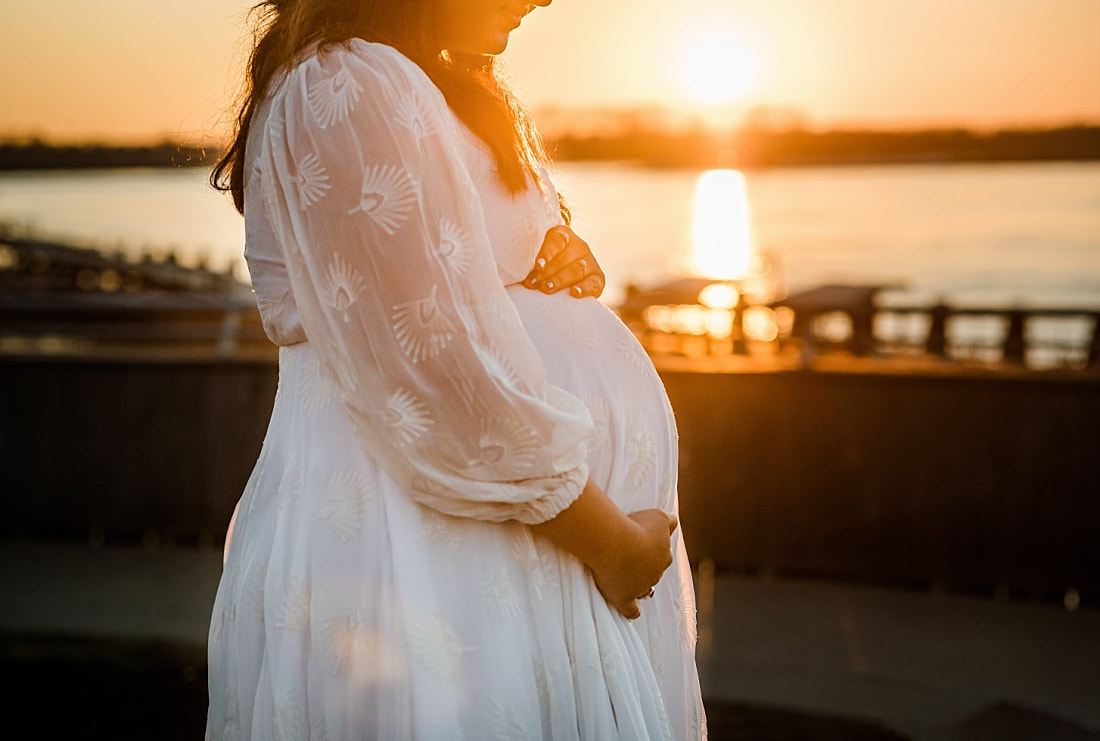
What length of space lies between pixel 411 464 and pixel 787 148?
54595 mm

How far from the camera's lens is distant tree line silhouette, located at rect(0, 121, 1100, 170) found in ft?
142

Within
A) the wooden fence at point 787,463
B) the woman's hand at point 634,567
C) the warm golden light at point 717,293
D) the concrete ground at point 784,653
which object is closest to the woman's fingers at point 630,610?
the woman's hand at point 634,567

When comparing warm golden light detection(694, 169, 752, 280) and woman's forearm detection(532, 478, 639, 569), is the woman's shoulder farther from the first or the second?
warm golden light detection(694, 169, 752, 280)

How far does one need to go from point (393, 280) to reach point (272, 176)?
187 mm

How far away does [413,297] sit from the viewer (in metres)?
1.06

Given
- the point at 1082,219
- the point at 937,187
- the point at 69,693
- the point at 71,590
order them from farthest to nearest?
1. the point at 937,187
2. the point at 1082,219
3. the point at 71,590
4. the point at 69,693

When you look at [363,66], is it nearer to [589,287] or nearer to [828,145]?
[589,287]

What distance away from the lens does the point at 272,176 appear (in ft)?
3.71

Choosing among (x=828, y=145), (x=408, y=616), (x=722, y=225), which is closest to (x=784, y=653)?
(x=408, y=616)

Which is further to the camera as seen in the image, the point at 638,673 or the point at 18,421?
the point at 18,421

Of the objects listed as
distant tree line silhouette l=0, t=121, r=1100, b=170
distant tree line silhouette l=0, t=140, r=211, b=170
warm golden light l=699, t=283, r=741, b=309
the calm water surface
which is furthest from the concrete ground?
distant tree line silhouette l=0, t=121, r=1100, b=170

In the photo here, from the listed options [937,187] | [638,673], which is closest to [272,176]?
[638,673]

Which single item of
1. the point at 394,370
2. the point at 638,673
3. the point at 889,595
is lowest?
the point at 889,595

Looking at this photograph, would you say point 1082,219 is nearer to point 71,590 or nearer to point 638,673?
Result: point 71,590
